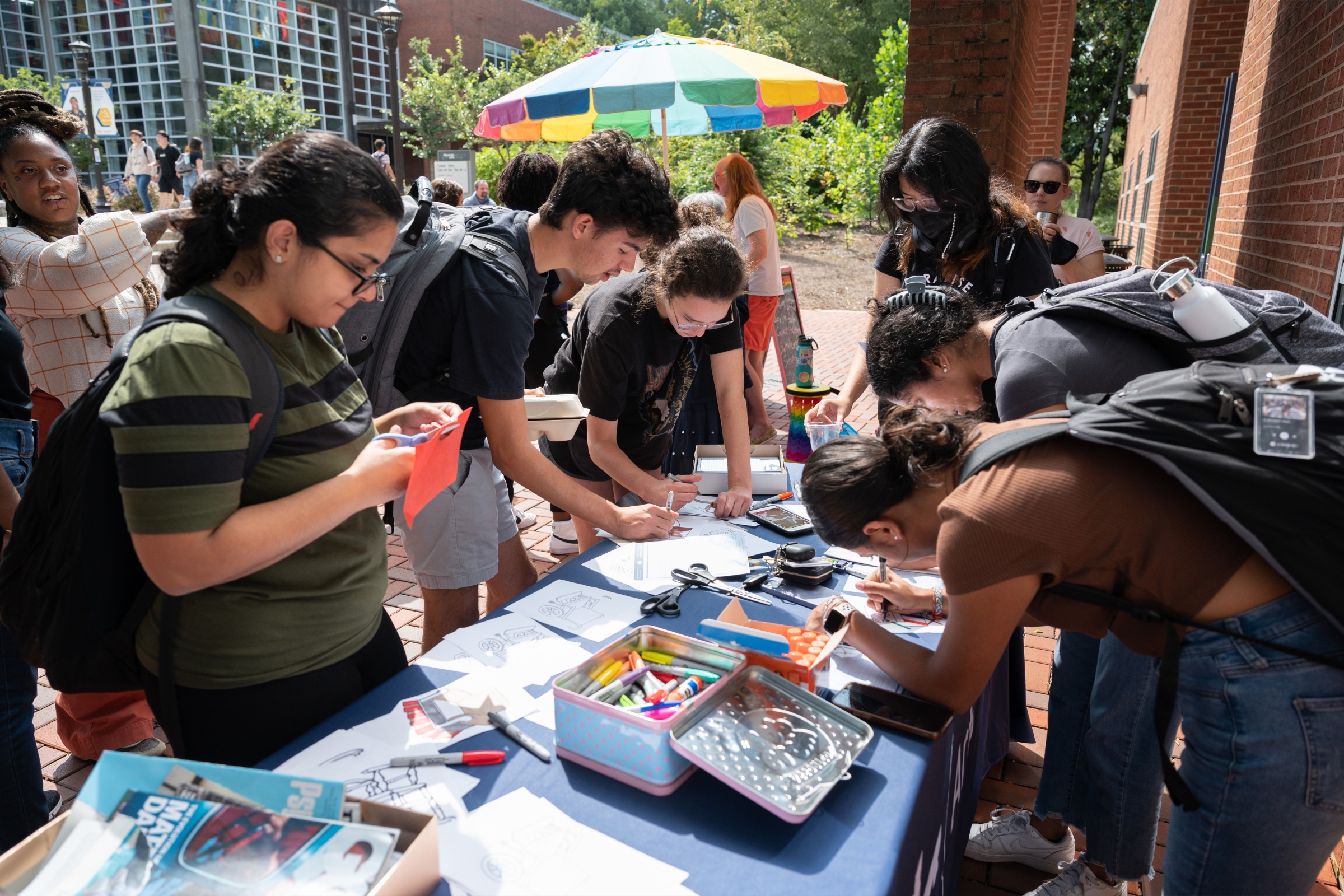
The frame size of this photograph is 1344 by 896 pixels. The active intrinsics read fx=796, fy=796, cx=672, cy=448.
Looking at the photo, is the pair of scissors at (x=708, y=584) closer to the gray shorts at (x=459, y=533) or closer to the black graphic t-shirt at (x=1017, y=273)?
the gray shorts at (x=459, y=533)

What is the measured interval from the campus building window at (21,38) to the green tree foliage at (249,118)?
653cm

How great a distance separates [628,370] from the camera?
2566mm

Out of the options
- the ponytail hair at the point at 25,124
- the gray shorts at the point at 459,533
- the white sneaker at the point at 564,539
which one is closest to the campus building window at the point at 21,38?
the ponytail hair at the point at 25,124

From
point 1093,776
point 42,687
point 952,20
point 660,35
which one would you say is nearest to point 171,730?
point 1093,776

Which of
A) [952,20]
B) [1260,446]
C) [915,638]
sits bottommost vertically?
[915,638]

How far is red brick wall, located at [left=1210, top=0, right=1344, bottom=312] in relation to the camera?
3252mm

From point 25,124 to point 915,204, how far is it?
2.95 m

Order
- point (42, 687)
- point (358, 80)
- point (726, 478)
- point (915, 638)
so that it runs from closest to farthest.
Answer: point (915, 638)
point (726, 478)
point (42, 687)
point (358, 80)

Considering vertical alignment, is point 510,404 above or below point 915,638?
above

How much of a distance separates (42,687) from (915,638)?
3296mm

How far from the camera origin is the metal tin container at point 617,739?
4.06 ft

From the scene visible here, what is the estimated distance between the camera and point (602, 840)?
1171 mm

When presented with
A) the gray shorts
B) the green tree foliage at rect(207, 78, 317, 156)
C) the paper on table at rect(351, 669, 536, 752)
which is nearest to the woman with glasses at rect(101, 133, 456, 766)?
the paper on table at rect(351, 669, 536, 752)

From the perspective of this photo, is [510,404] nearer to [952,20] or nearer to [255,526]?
[255,526]
